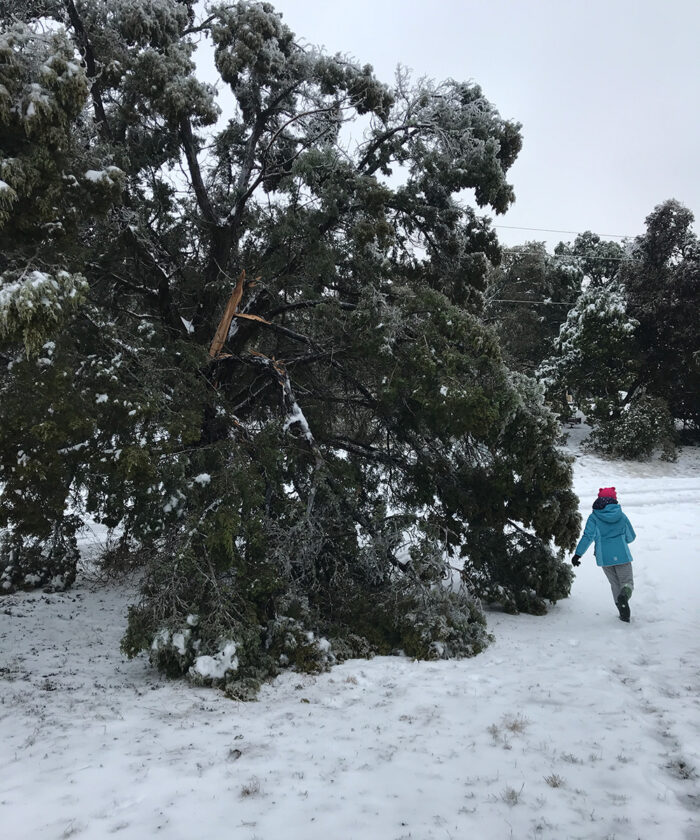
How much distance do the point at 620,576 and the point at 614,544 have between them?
0.40 m

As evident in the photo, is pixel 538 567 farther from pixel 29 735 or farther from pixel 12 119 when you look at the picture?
pixel 12 119

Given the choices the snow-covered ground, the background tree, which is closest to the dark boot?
the snow-covered ground

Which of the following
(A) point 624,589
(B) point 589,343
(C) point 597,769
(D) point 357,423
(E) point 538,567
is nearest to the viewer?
(C) point 597,769

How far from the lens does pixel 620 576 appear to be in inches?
256

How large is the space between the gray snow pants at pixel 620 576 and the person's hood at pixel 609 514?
51 cm

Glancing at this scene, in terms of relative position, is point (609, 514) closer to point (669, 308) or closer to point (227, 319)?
point (227, 319)

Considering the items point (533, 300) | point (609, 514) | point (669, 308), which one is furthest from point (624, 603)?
point (533, 300)

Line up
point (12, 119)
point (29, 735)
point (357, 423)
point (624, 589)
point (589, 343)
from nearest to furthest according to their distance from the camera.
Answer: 1. point (29, 735)
2. point (12, 119)
3. point (624, 589)
4. point (357, 423)
5. point (589, 343)

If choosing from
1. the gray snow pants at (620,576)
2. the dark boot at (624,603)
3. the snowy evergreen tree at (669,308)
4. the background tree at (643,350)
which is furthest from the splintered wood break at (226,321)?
the snowy evergreen tree at (669,308)

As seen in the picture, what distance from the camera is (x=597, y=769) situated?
10.9 feet

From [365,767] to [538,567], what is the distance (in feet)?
15.1

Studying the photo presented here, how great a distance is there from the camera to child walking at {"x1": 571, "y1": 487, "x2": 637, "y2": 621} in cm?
641

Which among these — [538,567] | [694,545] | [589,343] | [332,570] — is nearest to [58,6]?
[332,570]

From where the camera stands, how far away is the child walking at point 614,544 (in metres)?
6.41
